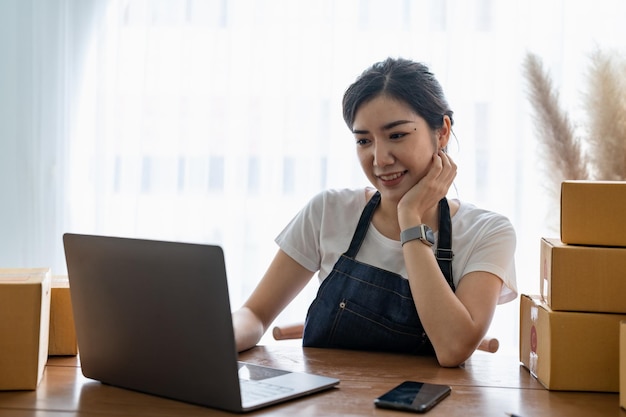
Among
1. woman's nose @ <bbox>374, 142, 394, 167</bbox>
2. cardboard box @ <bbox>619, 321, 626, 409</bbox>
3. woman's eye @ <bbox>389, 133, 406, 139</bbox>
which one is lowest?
cardboard box @ <bbox>619, 321, 626, 409</bbox>

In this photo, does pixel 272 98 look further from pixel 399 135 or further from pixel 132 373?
pixel 132 373

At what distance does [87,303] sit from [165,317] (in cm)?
21

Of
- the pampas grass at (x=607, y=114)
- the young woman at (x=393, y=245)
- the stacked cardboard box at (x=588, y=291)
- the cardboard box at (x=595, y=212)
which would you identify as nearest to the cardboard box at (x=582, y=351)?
the stacked cardboard box at (x=588, y=291)

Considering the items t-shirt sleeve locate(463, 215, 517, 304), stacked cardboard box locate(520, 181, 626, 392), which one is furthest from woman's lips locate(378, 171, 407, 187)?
stacked cardboard box locate(520, 181, 626, 392)

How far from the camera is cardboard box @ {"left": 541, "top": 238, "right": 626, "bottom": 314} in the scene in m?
1.35

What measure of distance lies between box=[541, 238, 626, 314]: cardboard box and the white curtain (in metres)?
1.61

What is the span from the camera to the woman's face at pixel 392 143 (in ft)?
6.06

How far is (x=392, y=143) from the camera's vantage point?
6.08 feet

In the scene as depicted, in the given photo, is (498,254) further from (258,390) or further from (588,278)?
(258,390)

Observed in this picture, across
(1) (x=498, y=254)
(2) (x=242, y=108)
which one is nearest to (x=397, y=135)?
(1) (x=498, y=254)

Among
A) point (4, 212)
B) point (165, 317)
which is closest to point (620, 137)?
point (165, 317)

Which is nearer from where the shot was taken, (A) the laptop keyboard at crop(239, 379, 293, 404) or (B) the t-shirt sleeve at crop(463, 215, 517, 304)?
(A) the laptop keyboard at crop(239, 379, 293, 404)

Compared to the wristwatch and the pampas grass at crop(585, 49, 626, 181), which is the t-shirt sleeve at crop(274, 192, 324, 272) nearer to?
the wristwatch

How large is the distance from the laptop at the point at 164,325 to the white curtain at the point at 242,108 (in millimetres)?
1728
